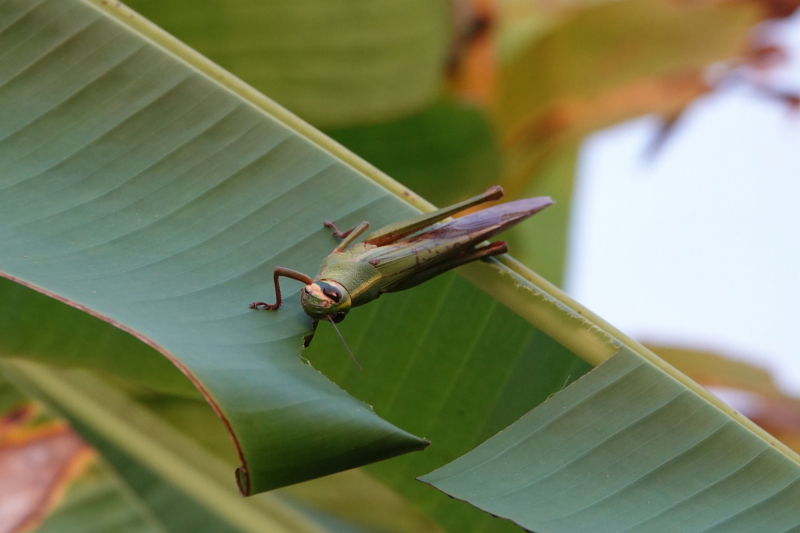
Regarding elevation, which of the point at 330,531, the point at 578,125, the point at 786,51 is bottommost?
the point at 330,531

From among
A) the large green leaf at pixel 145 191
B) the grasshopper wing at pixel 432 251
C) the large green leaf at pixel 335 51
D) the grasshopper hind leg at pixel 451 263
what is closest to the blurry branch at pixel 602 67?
the large green leaf at pixel 335 51

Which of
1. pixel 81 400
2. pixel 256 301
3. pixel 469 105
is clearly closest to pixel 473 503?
pixel 256 301

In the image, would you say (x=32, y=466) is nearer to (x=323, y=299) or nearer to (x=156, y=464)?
(x=156, y=464)

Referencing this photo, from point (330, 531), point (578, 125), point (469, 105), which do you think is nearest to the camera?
point (330, 531)

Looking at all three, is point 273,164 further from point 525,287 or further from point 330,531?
point 330,531

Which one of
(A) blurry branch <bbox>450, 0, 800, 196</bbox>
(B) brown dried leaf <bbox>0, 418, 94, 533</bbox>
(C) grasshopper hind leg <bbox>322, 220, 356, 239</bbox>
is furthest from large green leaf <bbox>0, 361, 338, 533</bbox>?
(A) blurry branch <bbox>450, 0, 800, 196</bbox>

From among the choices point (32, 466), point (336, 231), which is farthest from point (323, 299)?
point (32, 466)

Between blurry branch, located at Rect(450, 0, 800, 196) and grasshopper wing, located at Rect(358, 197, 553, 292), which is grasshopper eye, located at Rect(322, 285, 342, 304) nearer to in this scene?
grasshopper wing, located at Rect(358, 197, 553, 292)

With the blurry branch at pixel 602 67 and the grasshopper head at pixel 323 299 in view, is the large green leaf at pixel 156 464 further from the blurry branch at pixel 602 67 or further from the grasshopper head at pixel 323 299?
the blurry branch at pixel 602 67
